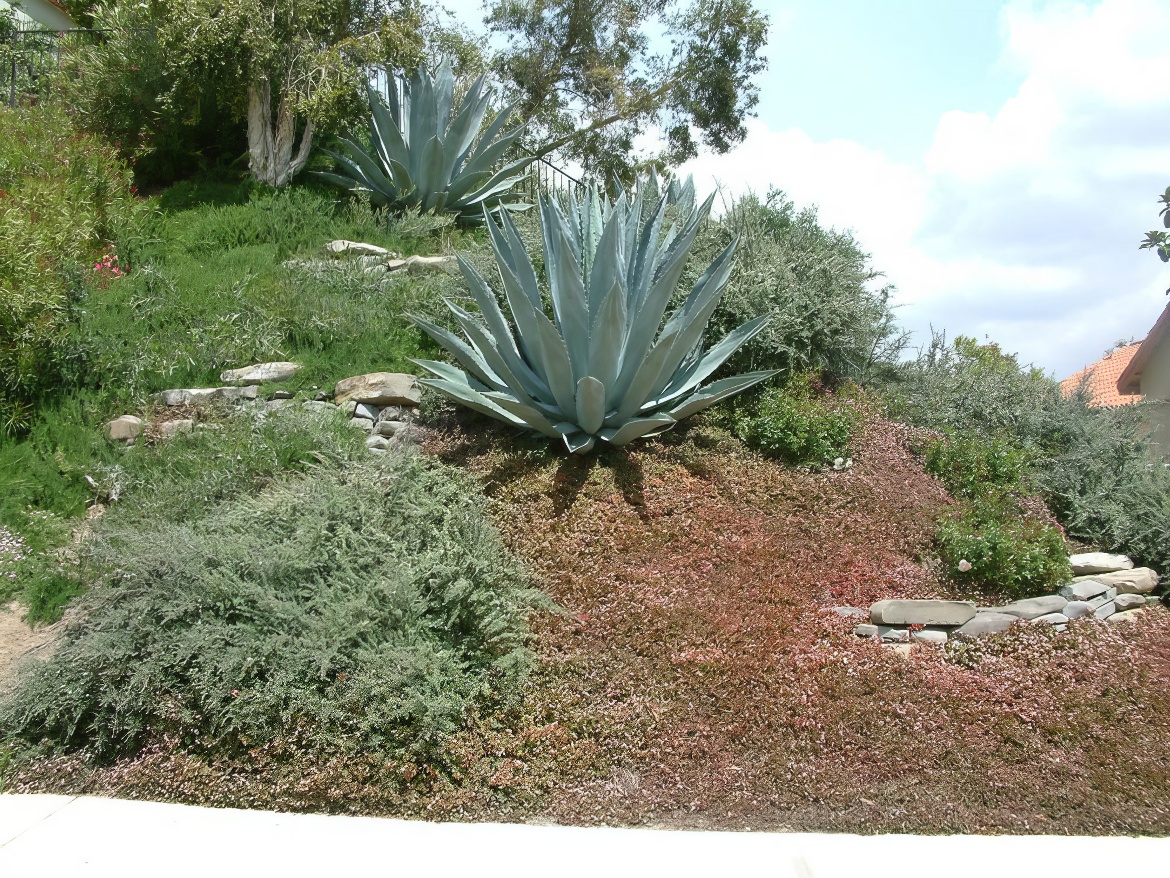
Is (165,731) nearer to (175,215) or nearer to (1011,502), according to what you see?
(1011,502)

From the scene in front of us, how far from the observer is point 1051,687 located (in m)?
5.47

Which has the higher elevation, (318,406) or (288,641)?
(318,406)

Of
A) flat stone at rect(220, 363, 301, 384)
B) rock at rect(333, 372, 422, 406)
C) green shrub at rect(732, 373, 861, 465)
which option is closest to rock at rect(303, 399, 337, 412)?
rock at rect(333, 372, 422, 406)

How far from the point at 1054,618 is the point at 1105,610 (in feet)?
1.93

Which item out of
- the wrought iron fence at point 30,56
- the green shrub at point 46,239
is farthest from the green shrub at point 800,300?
the wrought iron fence at point 30,56

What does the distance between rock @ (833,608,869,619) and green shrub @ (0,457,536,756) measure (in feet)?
6.99

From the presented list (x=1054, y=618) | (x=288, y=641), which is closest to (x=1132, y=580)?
(x=1054, y=618)

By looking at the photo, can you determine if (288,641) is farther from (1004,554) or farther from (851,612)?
(1004,554)

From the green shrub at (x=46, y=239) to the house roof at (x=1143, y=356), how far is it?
13.6 m

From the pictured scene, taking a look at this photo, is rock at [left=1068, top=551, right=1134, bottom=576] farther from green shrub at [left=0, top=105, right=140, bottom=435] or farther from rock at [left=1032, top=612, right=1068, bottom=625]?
green shrub at [left=0, top=105, right=140, bottom=435]

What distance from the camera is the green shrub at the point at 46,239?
295 inches

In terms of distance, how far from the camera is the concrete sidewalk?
12.9 ft

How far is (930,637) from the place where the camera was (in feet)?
19.3

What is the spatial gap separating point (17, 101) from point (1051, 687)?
51.9 feet
